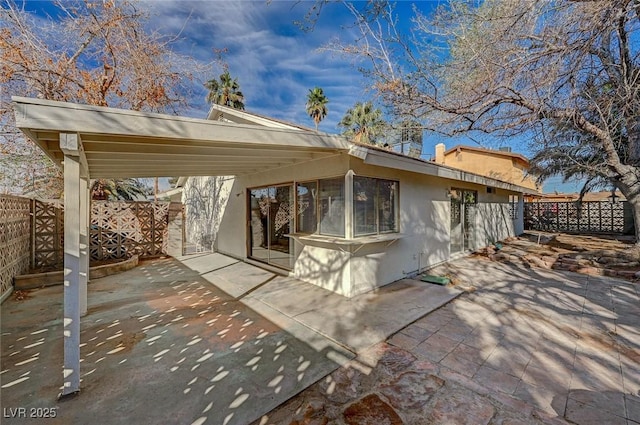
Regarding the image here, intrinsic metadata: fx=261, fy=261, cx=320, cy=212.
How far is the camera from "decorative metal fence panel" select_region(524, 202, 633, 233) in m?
13.8

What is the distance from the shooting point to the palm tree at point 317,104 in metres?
21.3

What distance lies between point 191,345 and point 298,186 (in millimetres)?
3665

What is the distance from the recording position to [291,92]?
14.1m

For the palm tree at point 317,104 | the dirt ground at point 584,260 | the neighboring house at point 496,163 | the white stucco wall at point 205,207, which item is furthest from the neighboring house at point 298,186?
the palm tree at point 317,104

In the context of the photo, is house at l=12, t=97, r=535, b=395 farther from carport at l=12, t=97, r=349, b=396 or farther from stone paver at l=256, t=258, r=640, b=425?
stone paver at l=256, t=258, r=640, b=425

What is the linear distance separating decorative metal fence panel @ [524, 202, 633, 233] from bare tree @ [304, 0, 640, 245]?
9.25m

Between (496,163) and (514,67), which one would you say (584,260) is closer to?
(514,67)

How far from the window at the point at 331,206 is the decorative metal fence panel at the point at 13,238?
5777 millimetres

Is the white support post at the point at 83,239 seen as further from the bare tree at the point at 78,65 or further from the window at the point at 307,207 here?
the bare tree at the point at 78,65

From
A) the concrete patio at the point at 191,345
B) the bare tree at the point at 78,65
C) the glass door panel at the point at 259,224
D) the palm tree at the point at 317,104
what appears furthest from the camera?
the palm tree at the point at 317,104

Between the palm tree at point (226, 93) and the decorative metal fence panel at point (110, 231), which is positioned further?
the palm tree at point (226, 93)

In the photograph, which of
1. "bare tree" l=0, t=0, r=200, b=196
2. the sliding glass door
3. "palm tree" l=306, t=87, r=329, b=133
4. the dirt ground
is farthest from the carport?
"palm tree" l=306, t=87, r=329, b=133

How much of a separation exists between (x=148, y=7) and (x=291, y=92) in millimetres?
7379

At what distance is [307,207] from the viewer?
19.0 feet
